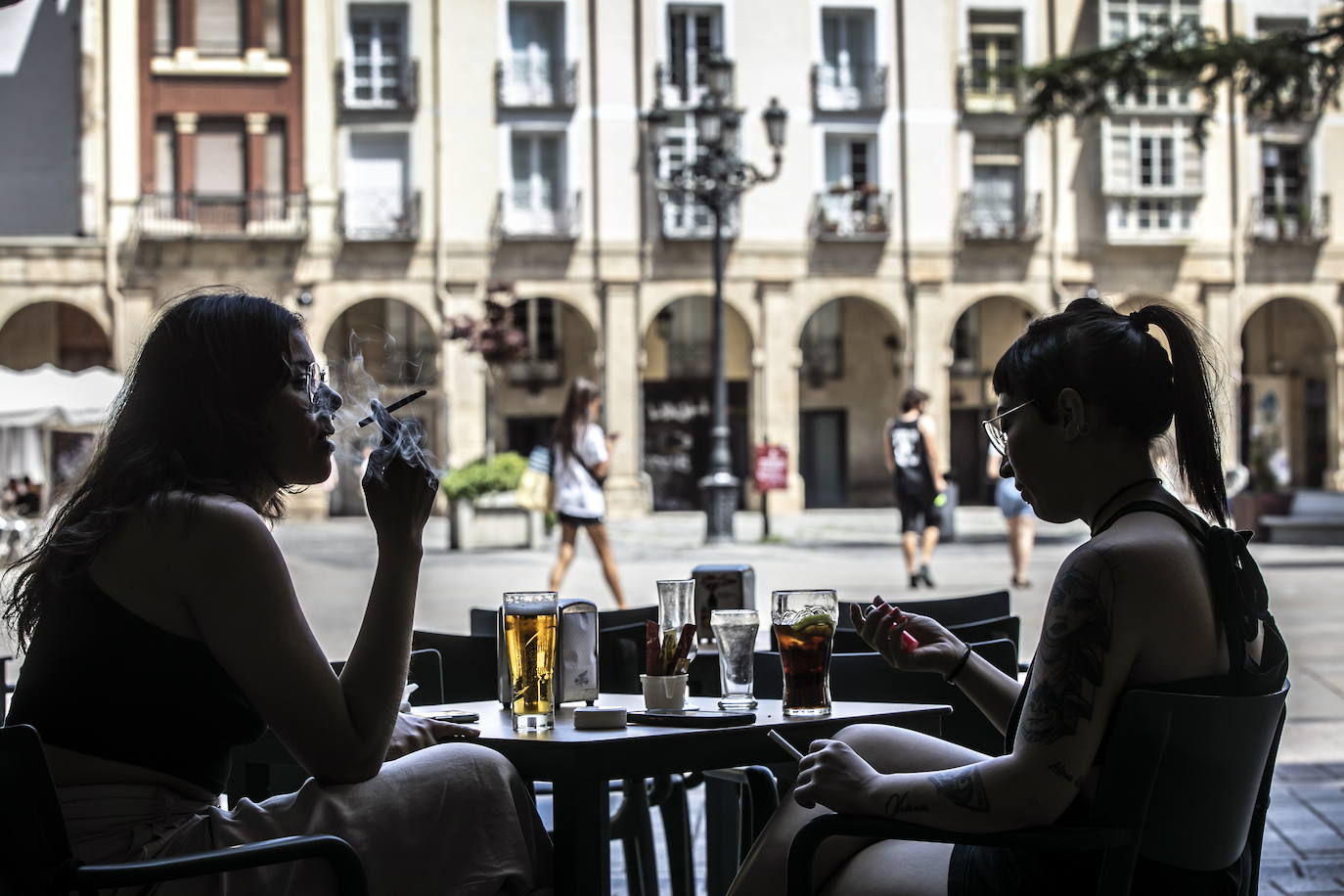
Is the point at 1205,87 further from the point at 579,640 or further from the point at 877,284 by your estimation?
the point at 877,284

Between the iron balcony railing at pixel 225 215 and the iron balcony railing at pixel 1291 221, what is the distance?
63.8 ft

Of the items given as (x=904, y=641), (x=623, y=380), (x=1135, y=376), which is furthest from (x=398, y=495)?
(x=623, y=380)

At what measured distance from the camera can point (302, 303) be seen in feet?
97.9

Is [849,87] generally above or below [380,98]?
above

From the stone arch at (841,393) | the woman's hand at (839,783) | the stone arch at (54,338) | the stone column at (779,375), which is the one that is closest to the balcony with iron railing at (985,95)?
the stone arch at (841,393)

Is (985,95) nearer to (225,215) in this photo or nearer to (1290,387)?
(1290,387)

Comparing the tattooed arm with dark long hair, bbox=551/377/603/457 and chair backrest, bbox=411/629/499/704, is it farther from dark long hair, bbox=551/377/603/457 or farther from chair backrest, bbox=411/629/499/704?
dark long hair, bbox=551/377/603/457

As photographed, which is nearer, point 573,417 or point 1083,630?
point 1083,630

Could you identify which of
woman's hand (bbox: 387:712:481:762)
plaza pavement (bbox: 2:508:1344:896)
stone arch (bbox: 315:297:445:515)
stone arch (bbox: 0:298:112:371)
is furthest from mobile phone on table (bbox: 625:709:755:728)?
stone arch (bbox: 0:298:112:371)

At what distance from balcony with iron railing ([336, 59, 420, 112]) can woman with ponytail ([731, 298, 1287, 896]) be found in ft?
101

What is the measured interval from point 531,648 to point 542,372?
3248 centimetres

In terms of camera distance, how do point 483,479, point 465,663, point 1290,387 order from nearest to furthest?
point 465,663 → point 483,479 → point 1290,387

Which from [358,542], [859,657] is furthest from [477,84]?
[859,657]

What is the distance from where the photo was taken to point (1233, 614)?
2244 millimetres
